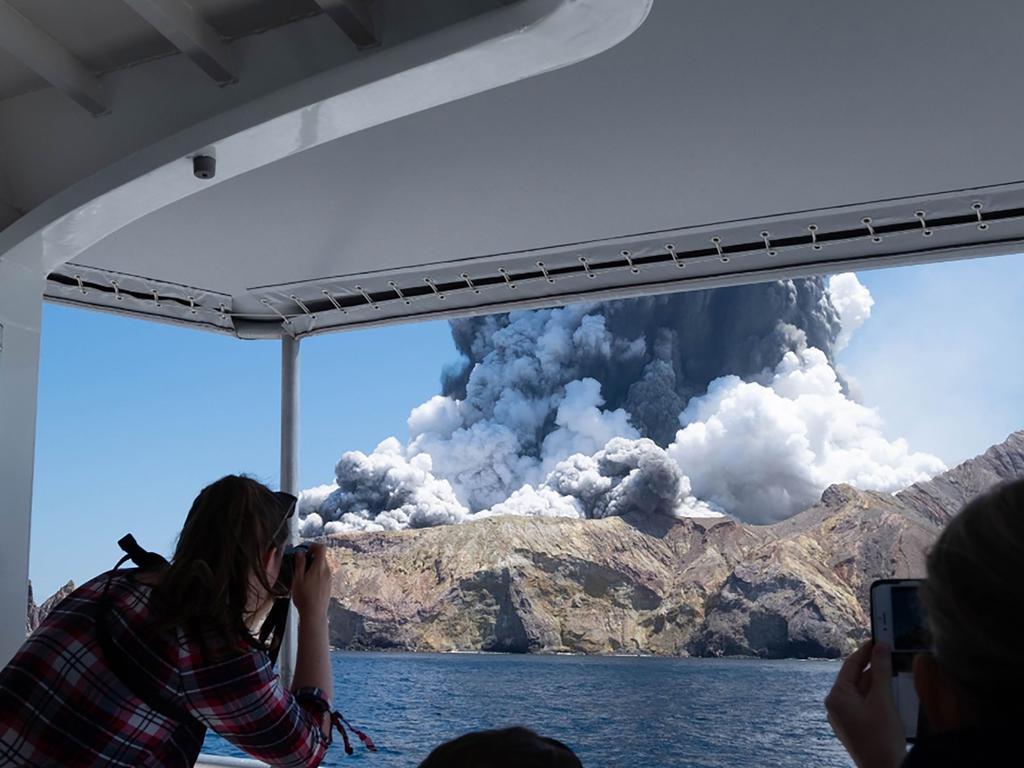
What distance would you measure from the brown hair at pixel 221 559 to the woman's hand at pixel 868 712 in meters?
0.74

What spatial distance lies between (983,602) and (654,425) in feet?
→ 96.9

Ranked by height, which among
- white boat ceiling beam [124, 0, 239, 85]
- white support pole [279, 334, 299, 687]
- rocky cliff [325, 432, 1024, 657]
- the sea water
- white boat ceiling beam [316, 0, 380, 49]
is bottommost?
the sea water

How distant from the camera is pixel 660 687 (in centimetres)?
2828

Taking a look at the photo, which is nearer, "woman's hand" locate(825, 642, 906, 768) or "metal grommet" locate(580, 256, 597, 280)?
"woman's hand" locate(825, 642, 906, 768)

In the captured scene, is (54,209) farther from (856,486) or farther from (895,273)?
(895,273)

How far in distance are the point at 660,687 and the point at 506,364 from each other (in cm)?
1047

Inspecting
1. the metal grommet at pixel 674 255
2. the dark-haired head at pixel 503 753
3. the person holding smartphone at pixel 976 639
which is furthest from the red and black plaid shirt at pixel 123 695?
the metal grommet at pixel 674 255

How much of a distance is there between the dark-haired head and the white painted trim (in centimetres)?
118

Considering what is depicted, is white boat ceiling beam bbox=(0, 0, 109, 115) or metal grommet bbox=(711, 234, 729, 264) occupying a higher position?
white boat ceiling beam bbox=(0, 0, 109, 115)

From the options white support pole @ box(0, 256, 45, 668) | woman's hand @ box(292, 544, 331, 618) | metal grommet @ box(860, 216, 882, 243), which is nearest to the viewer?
woman's hand @ box(292, 544, 331, 618)

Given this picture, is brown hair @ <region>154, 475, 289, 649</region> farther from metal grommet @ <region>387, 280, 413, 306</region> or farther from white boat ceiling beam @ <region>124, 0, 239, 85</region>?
metal grommet @ <region>387, 280, 413, 306</region>

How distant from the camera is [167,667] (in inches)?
44.9

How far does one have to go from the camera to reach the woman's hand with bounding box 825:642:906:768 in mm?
608

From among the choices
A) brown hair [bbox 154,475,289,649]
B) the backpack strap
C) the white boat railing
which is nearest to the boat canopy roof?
brown hair [bbox 154,475,289,649]
